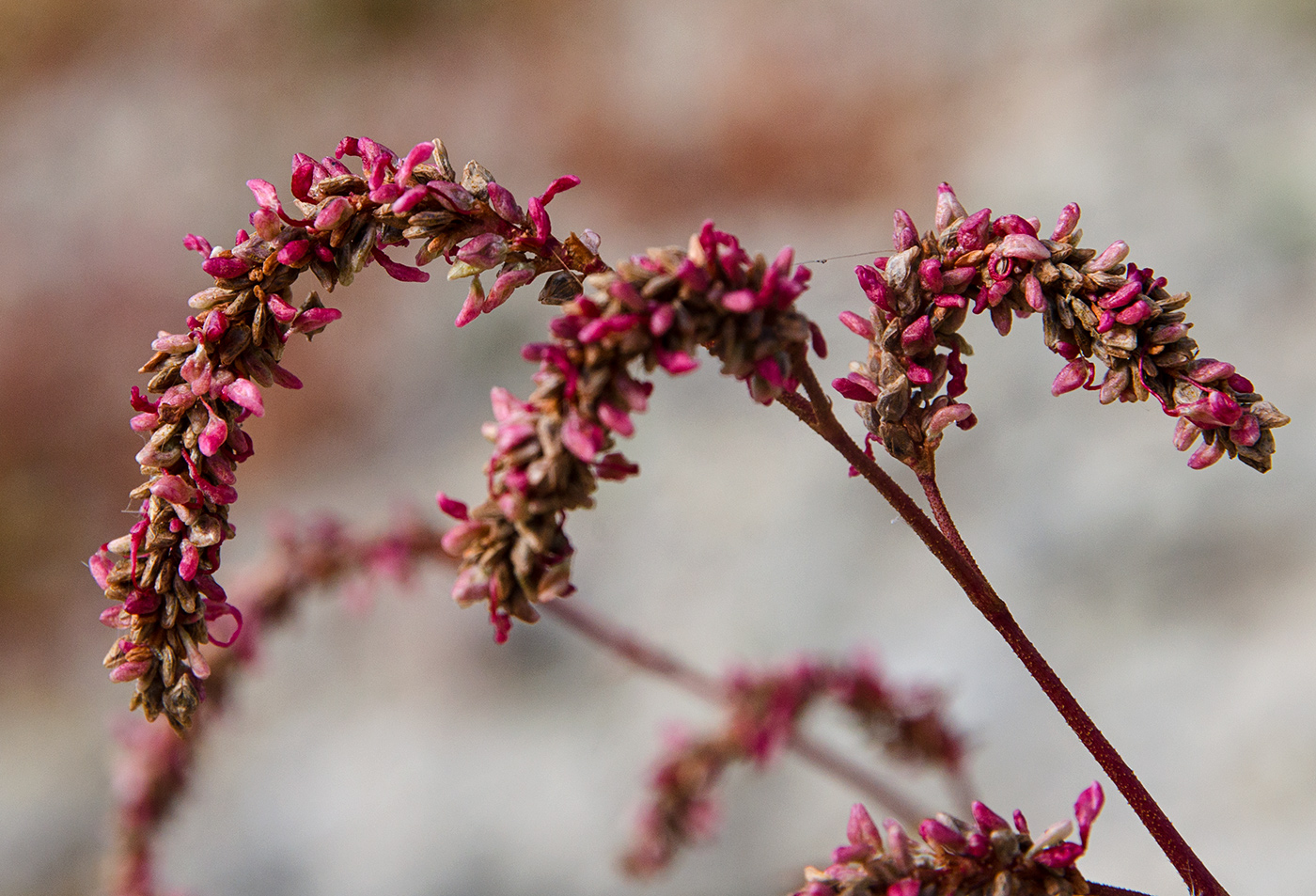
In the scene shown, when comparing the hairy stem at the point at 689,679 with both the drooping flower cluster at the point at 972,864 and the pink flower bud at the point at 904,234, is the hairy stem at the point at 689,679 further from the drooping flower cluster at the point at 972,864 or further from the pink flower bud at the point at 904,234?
the pink flower bud at the point at 904,234

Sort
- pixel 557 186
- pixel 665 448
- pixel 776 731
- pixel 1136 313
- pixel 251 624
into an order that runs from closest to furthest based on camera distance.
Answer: pixel 1136 313, pixel 557 186, pixel 251 624, pixel 776 731, pixel 665 448

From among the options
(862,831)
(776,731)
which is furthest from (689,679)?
(862,831)

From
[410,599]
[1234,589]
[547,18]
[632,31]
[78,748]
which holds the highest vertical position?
[547,18]

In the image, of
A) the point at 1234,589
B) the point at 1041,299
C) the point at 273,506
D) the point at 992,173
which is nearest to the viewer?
the point at 1041,299

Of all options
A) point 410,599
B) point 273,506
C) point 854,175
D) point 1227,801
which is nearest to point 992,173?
point 854,175

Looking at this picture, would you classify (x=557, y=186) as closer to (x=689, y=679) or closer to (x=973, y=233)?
(x=973, y=233)

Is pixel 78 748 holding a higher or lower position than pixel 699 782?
higher

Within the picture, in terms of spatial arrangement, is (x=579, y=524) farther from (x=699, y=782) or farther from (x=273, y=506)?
(x=699, y=782)
